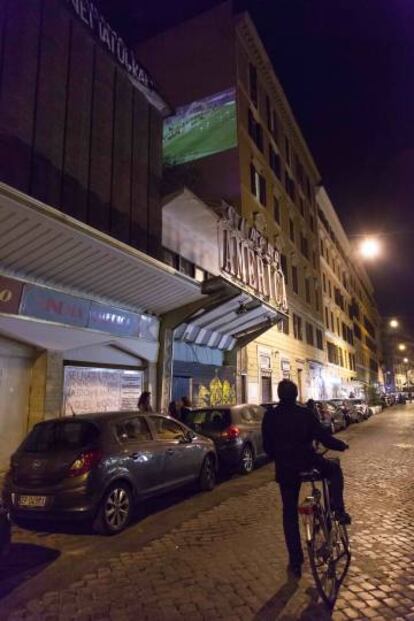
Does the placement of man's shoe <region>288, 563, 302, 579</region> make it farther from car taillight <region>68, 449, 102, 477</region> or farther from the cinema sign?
A: the cinema sign

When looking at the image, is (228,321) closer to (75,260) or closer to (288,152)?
(75,260)

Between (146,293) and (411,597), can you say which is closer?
(411,597)

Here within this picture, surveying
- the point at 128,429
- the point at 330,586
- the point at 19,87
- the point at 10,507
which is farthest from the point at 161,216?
the point at 330,586

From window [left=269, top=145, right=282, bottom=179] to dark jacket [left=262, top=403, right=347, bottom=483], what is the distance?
26.4 meters

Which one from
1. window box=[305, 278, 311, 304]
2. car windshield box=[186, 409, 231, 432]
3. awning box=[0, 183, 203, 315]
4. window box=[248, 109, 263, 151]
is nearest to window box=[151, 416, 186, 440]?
car windshield box=[186, 409, 231, 432]

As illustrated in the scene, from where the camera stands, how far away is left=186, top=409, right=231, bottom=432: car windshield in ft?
36.4

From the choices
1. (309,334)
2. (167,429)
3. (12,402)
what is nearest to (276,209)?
(309,334)

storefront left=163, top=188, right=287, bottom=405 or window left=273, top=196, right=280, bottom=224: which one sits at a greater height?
window left=273, top=196, right=280, bottom=224

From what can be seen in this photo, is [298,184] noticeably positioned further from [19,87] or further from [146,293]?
[19,87]

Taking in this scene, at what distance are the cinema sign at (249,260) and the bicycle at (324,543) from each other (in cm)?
1236

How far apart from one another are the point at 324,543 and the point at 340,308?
46565 mm

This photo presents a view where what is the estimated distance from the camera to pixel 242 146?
80.2 ft

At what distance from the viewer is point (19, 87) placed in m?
11.2

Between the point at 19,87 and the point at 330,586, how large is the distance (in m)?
11.5
